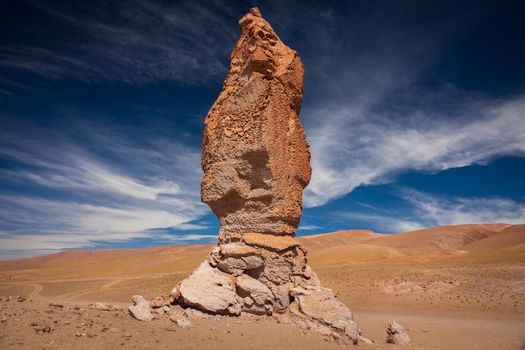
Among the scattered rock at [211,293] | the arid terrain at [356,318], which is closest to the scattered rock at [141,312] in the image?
the arid terrain at [356,318]

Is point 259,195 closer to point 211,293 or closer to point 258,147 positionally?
point 258,147

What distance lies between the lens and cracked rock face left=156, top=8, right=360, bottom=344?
9641 mm

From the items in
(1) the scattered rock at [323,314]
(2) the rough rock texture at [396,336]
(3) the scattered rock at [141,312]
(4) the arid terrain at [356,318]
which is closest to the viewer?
(4) the arid terrain at [356,318]

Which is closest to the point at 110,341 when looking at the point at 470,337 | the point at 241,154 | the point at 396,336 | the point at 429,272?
the point at 241,154

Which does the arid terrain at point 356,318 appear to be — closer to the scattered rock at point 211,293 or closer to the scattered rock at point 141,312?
the scattered rock at point 141,312

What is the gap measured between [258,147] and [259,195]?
1494 mm

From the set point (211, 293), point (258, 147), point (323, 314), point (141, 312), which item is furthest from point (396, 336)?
point (141, 312)

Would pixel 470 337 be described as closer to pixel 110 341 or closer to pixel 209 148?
pixel 209 148

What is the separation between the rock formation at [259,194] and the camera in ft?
31.7

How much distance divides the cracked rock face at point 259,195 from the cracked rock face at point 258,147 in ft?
0.10

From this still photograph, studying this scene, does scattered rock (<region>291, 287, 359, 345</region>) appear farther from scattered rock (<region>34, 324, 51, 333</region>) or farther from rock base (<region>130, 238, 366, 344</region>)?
scattered rock (<region>34, 324, 51, 333</region>)

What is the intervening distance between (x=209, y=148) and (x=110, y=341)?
6.93 metres

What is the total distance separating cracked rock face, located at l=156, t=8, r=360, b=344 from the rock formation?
28mm

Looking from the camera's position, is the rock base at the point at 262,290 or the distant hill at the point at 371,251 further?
the distant hill at the point at 371,251
